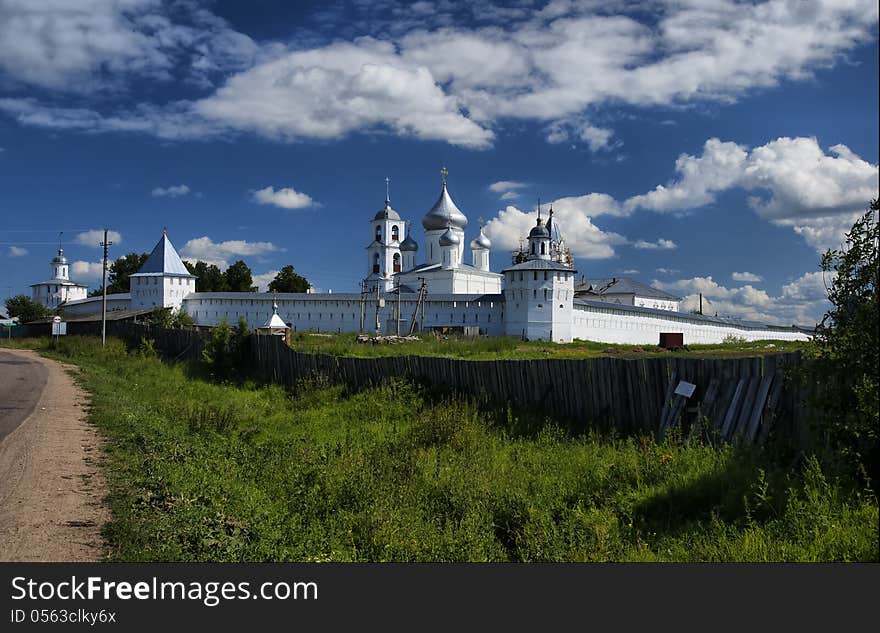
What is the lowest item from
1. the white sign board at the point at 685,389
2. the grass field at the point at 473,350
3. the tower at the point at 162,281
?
the grass field at the point at 473,350

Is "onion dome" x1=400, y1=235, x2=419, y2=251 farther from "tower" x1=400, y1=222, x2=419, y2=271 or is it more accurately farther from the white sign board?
the white sign board

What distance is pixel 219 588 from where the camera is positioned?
4.23 m

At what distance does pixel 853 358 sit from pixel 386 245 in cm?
6810

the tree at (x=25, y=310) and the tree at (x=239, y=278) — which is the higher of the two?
the tree at (x=239, y=278)

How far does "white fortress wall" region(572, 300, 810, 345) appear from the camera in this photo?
161ft

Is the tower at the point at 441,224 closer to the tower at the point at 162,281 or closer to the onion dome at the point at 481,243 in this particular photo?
the onion dome at the point at 481,243

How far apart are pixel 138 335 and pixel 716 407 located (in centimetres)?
2997

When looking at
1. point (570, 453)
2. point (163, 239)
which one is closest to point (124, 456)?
point (570, 453)

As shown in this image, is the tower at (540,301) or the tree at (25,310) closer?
the tower at (540,301)

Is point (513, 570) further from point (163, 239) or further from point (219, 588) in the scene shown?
point (163, 239)

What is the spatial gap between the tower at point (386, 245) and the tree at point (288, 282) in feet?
22.8

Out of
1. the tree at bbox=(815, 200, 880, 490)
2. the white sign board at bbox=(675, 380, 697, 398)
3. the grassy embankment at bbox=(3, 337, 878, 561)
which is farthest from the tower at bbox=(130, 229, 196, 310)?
the tree at bbox=(815, 200, 880, 490)

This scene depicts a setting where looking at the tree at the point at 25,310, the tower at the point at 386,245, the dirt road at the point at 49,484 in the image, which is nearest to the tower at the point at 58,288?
the tree at the point at 25,310

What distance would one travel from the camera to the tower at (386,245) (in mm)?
72562
